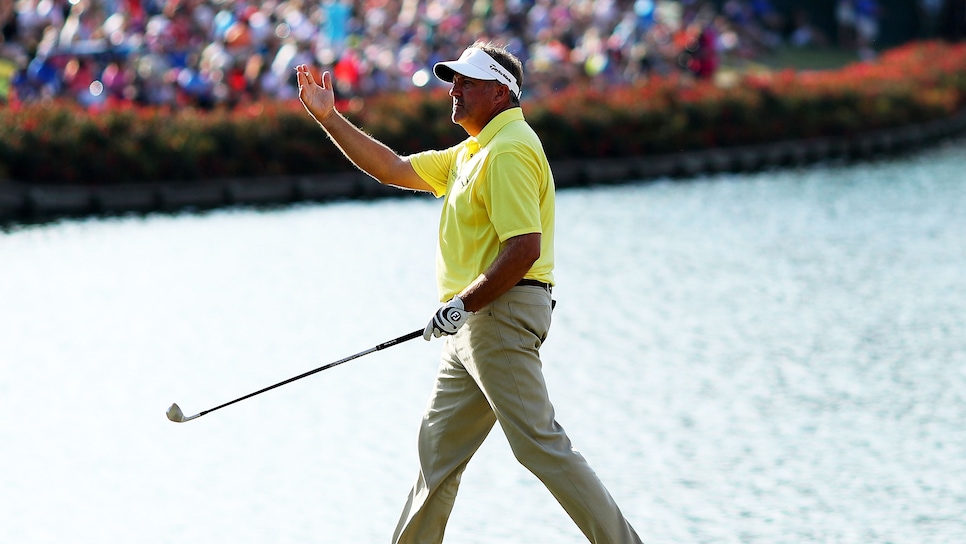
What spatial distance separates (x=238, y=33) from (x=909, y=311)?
1248 cm

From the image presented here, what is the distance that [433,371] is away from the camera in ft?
31.8

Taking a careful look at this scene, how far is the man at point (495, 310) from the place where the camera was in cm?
473

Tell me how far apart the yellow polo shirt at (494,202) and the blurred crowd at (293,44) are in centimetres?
1508

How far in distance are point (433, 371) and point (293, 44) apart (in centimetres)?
1309

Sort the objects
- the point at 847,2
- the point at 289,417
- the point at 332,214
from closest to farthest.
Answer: the point at 289,417
the point at 332,214
the point at 847,2

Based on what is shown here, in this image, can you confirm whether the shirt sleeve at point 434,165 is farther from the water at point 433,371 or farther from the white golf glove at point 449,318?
the water at point 433,371

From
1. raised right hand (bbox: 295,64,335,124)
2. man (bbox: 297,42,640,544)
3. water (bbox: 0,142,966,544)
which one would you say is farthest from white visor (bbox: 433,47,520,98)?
water (bbox: 0,142,966,544)

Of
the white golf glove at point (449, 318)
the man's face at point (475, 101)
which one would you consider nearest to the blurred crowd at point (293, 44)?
the man's face at point (475, 101)

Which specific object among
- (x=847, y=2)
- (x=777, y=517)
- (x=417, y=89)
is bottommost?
(x=777, y=517)

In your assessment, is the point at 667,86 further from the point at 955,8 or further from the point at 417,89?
the point at 955,8

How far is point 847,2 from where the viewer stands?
127 feet

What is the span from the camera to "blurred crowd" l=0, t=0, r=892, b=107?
68.1 feet

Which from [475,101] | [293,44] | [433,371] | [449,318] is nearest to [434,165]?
[475,101]

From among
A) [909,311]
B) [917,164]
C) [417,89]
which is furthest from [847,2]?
[909,311]
